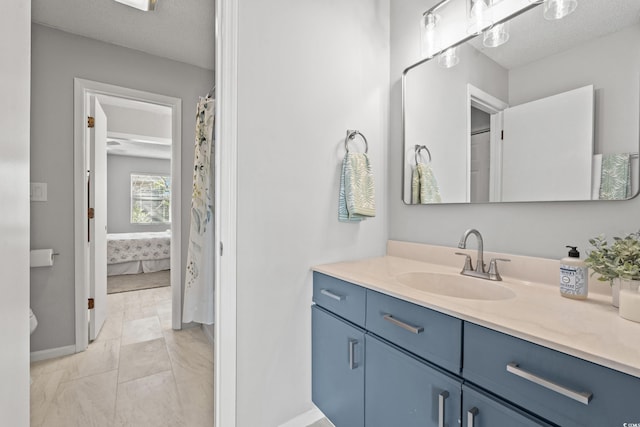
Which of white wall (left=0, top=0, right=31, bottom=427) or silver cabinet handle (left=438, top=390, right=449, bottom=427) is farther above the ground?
white wall (left=0, top=0, right=31, bottom=427)

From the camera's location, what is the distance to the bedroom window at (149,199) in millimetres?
6348

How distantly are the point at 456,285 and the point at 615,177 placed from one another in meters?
0.68

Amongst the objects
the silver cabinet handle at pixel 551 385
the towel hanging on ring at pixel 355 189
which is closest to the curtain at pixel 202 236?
the towel hanging on ring at pixel 355 189

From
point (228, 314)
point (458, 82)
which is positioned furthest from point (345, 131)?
point (228, 314)

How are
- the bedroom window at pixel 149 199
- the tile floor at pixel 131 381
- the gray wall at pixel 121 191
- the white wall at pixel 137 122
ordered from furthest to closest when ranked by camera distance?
the bedroom window at pixel 149 199
the gray wall at pixel 121 191
the white wall at pixel 137 122
the tile floor at pixel 131 381

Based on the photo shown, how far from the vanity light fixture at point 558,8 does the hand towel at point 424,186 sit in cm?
76

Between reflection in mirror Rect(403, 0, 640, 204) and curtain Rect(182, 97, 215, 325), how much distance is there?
1482 millimetres

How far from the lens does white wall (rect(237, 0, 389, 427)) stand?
1288 mm

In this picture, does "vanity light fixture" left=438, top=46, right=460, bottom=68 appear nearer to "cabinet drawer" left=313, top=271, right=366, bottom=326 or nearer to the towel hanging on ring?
the towel hanging on ring

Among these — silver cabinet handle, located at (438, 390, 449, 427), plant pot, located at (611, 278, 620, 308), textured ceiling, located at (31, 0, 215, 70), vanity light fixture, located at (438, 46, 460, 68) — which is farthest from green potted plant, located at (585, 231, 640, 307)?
textured ceiling, located at (31, 0, 215, 70)

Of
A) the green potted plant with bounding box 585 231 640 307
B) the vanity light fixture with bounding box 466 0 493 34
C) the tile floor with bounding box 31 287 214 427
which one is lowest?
the tile floor with bounding box 31 287 214 427

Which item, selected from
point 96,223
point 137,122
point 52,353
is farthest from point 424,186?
point 137,122

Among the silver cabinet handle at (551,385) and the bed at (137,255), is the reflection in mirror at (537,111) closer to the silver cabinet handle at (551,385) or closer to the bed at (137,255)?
the silver cabinet handle at (551,385)

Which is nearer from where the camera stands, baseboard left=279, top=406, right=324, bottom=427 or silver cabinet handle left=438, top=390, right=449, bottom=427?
silver cabinet handle left=438, top=390, right=449, bottom=427
